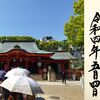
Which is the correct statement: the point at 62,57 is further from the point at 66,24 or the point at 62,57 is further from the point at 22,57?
the point at 66,24

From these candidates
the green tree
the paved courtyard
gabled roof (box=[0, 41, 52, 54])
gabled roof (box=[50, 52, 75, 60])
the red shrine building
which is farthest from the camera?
gabled roof (box=[0, 41, 52, 54])

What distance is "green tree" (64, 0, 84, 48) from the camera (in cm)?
3209

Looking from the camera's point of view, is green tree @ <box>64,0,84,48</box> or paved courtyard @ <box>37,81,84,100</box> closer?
paved courtyard @ <box>37,81,84,100</box>

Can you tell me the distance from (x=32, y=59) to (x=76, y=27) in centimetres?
1390

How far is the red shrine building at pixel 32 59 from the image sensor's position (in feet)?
149

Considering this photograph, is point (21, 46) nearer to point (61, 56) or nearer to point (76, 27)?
point (61, 56)

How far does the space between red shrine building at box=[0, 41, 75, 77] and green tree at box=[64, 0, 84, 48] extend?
10272 millimetres

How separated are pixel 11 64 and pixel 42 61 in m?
4.05

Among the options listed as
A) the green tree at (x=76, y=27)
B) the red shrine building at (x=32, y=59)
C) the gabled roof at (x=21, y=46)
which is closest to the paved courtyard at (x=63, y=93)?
the green tree at (x=76, y=27)

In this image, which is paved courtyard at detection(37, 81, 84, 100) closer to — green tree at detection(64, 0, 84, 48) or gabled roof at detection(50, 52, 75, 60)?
green tree at detection(64, 0, 84, 48)

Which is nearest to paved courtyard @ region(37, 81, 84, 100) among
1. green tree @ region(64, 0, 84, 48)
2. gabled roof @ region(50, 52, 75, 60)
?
green tree @ region(64, 0, 84, 48)

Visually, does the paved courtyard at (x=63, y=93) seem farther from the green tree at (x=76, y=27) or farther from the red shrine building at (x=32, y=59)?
the red shrine building at (x=32, y=59)

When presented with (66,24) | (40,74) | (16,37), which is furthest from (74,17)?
(16,37)

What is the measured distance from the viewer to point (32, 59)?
153 feet
